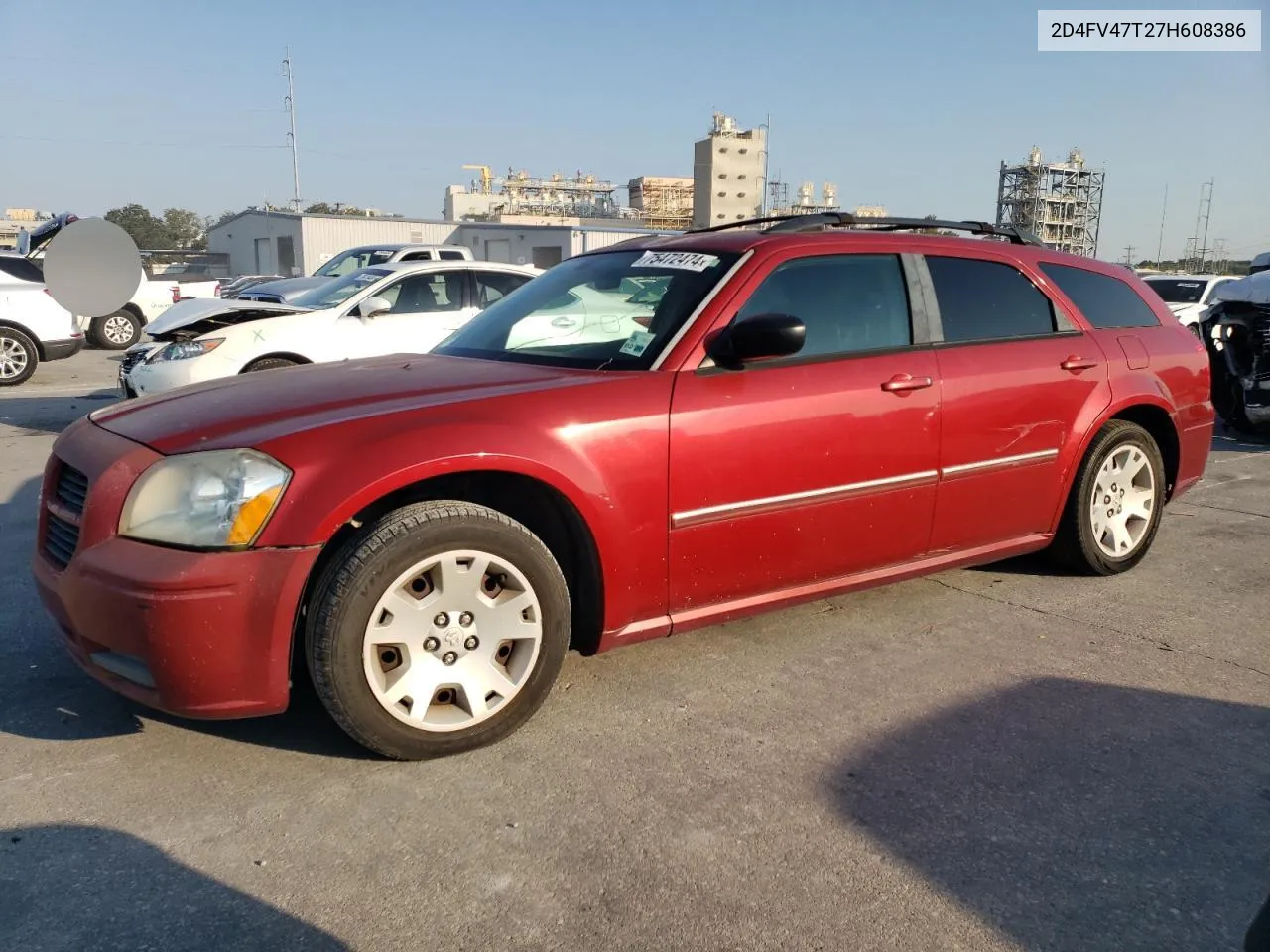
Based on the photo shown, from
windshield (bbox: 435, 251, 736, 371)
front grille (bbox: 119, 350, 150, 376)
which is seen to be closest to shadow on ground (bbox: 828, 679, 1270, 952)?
windshield (bbox: 435, 251, 736, 371)

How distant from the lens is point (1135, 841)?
247 cm

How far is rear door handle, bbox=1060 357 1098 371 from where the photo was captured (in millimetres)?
4258

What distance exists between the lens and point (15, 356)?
12.2 metres

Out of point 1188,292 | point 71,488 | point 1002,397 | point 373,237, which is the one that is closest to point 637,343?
point 1002,397

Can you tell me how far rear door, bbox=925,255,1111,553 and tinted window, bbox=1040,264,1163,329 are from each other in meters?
0.17

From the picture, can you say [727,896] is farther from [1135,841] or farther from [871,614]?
[871,614]

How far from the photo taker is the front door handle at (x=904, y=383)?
366 cm

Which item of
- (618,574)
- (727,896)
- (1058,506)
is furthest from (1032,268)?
(727,896)

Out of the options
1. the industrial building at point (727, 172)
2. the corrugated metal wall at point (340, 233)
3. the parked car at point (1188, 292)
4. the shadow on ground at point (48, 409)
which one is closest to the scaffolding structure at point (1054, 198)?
the industrial building at point (727, 172)

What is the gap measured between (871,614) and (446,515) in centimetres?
212

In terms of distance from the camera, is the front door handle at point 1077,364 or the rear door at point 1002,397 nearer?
the rear door at point 1002,397

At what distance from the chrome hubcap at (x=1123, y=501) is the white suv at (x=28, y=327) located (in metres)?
12.3

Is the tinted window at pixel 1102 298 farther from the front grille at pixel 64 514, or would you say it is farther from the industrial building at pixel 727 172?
the industrial building at pixel 727 172

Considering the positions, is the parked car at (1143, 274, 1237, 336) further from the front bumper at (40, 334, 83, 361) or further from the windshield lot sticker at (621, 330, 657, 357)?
the front bumper at (40, 334, 83, 361)
